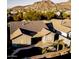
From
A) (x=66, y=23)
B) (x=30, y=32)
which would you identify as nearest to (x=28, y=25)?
(x=30, y=32)

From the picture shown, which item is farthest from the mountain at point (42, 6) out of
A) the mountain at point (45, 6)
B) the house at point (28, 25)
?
the house at point (28, 25)

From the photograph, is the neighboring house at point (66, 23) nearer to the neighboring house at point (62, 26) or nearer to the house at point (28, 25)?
the neighboring house at point (62, 26)


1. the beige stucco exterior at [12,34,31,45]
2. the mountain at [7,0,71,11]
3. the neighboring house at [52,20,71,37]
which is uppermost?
the mountain at [7,0,71,11]

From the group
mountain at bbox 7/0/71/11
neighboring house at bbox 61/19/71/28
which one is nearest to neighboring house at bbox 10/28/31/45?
mountain at bbox 7/0/71/11

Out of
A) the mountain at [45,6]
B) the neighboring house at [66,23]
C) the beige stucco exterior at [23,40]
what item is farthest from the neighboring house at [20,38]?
the neighboring house at [66,23]

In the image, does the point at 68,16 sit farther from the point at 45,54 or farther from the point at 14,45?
the point at 14,45

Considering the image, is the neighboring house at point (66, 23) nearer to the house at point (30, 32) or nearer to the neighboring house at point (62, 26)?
the neighboring house at point (62, 26)

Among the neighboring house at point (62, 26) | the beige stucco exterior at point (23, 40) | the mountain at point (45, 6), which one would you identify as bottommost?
the beige stucco exterior at point (23, 40)

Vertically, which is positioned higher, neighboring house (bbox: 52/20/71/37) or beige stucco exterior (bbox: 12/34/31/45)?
neighboring house (bbox: 52/20/71/37)

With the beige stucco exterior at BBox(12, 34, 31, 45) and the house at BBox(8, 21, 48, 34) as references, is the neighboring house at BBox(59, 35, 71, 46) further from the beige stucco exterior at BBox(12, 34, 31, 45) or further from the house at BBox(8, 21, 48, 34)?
the beige stucco exterior at BBox(12, 34, 31, 45)

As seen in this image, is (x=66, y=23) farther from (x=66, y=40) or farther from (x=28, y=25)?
(x=28, y=25)

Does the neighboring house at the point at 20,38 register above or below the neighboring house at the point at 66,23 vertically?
below

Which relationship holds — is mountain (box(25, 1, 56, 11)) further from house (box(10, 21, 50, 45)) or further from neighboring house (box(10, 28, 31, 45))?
neighboring house (box(10, 28, 31, 45))
